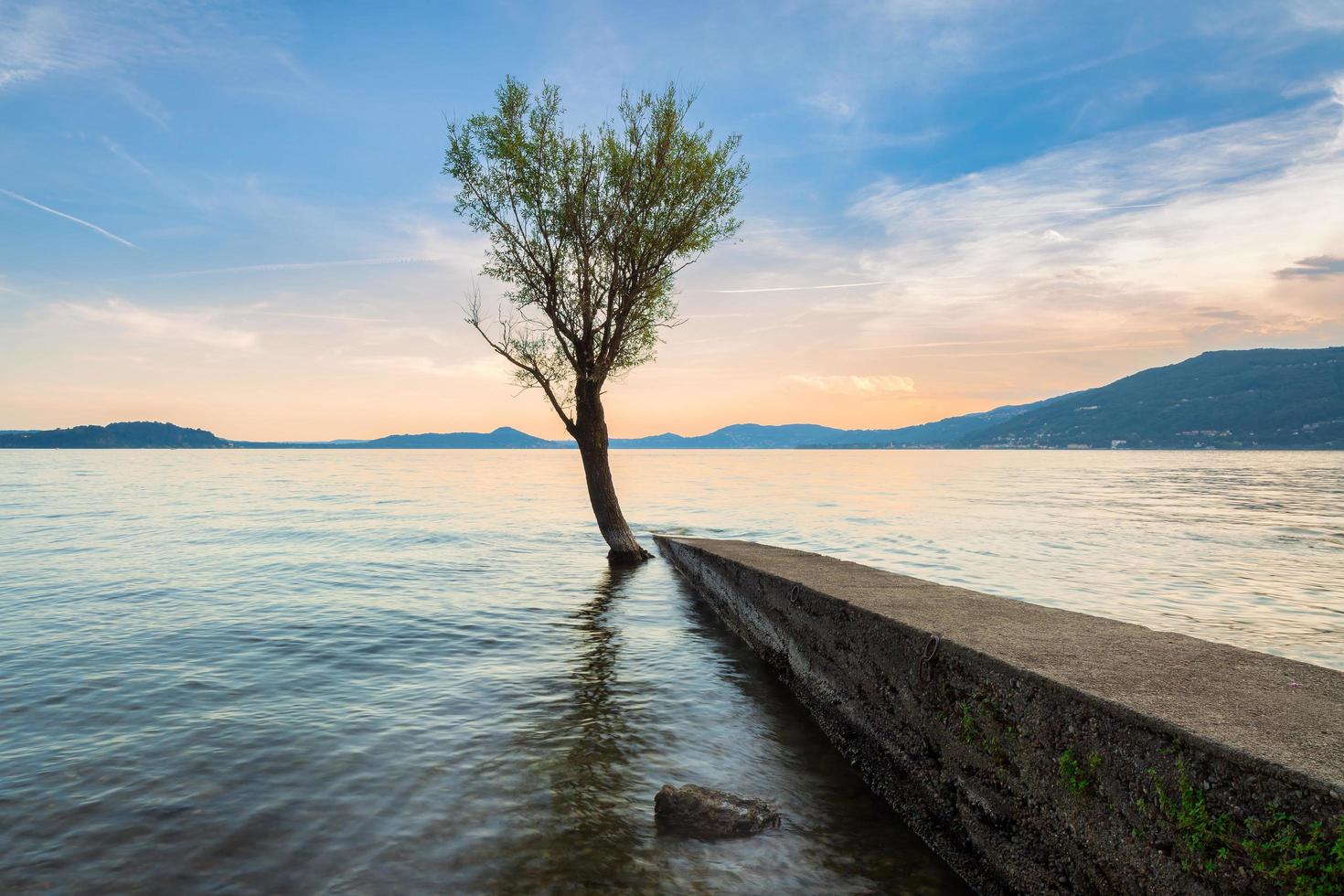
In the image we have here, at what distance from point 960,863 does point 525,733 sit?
5.56m

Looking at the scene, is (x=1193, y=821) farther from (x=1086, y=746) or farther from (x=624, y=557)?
(x=624, y=557)

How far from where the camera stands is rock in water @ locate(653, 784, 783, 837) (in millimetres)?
6742

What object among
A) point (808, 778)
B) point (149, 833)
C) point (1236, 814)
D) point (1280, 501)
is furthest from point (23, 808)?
point (1280, 501)

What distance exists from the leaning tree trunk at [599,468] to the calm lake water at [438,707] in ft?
4.15

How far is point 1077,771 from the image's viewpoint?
4.78 m

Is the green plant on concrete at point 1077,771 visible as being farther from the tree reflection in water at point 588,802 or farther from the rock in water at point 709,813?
the tree reflection in water at point 588,802

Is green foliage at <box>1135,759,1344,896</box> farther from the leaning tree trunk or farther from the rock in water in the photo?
the leaning tree trunk

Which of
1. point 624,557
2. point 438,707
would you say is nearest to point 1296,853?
point 438,707

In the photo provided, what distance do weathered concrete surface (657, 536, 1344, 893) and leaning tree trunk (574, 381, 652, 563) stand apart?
15611 mm

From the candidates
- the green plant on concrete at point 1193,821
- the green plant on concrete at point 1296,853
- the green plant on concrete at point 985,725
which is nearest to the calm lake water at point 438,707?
the green plant on concrete at point 985,725

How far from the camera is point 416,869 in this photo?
6.04 m

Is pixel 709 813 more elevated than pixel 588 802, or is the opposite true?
pixel 709 813

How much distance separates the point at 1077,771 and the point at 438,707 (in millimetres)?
8455

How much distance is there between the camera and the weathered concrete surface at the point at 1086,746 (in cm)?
367
